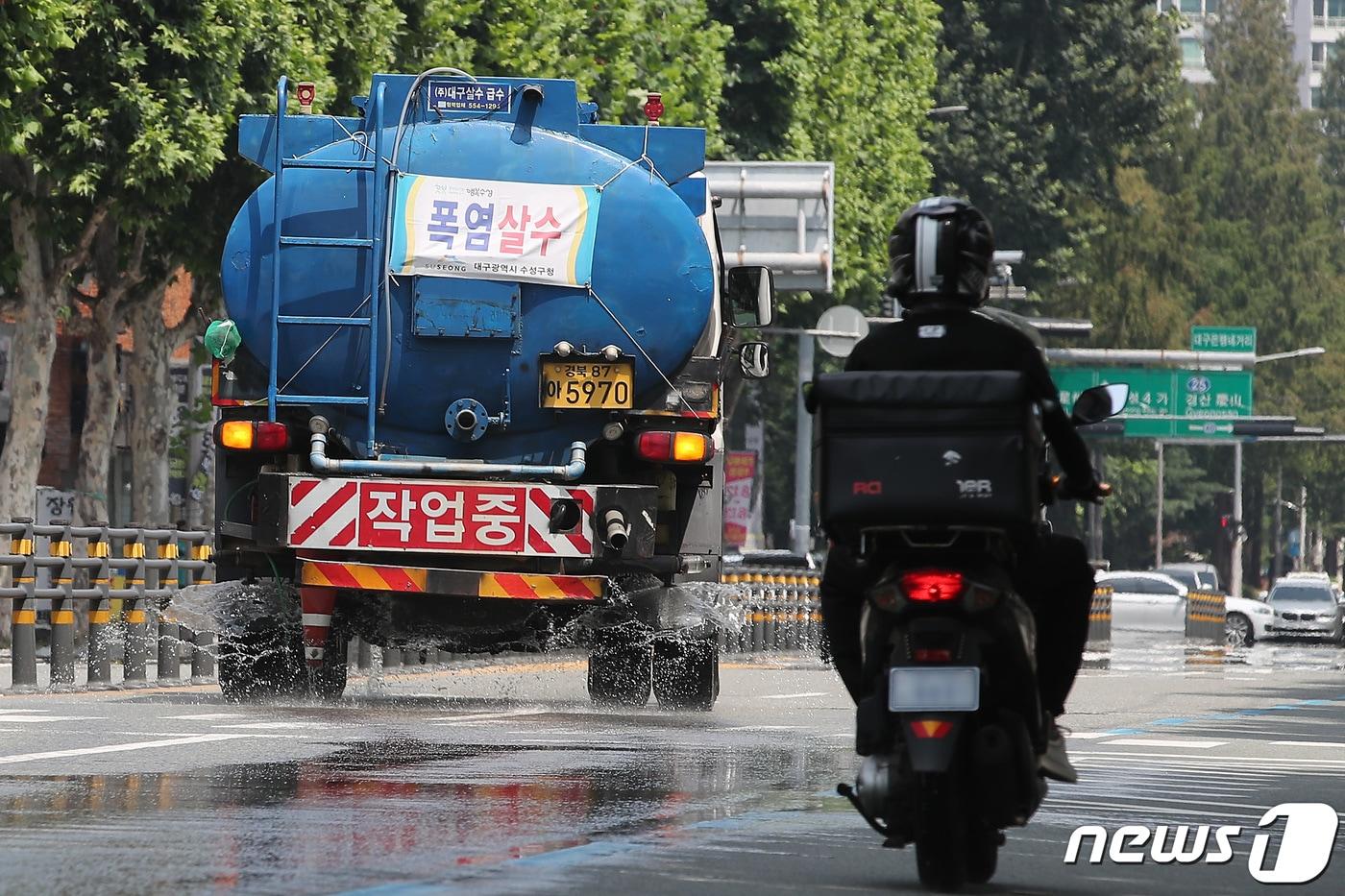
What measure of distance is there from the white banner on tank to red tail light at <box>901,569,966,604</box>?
8784mm

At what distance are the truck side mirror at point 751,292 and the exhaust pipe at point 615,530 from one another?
189cm

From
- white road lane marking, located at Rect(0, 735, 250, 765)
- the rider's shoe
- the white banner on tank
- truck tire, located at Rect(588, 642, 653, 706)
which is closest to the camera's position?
the rider's shoe

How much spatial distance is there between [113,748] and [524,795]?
310 centimetres

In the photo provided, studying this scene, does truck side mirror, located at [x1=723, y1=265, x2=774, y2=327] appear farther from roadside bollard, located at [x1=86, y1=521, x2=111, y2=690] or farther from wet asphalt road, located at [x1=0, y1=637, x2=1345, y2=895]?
roadside bollard, located at [x1=86, y1=521, x2=111, y2=690]

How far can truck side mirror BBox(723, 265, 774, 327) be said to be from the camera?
17859mm

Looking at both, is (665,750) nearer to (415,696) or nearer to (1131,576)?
(415,696)

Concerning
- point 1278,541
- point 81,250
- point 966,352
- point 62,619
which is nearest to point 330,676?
point 62,619

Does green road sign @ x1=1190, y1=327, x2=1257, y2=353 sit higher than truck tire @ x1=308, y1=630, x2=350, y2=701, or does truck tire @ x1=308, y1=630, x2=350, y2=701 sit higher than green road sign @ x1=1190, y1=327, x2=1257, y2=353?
green road sign @ x1=1190, y1=327, x2=1257, y2=353

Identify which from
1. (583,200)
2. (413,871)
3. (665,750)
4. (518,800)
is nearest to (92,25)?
(583,200)

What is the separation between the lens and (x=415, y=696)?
20.1m

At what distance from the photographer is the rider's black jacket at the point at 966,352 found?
8281mm

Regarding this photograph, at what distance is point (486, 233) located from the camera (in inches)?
656

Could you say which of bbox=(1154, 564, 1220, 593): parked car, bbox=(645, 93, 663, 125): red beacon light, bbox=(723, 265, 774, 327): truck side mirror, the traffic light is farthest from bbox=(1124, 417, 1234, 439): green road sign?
bbox=(645, 93, 663, 125): red beacon light

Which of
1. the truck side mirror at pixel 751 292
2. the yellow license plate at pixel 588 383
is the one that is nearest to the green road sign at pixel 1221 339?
the truck side mirror at pixel 751 292
